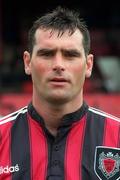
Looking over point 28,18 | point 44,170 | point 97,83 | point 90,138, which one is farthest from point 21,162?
point 28,18

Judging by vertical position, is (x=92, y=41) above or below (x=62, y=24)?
above

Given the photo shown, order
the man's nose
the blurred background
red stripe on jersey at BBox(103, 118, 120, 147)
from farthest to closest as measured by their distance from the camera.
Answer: the blurred background, red stripe on jersey at BBox(103, 118, 120, 147), the man's nose

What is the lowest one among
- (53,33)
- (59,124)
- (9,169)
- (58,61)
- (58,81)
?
(9,169)

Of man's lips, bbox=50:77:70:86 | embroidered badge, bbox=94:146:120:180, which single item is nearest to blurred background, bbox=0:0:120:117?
embroidered badge, bbox=94:146:120:180

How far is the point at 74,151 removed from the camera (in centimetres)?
363

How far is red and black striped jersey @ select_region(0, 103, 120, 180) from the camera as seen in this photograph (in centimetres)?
357

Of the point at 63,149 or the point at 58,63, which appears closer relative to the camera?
the point at 58,63

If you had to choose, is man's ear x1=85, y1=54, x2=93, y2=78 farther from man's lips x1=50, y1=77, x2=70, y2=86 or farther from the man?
man's lips x1=50, y1=77, x2=70, y2=86

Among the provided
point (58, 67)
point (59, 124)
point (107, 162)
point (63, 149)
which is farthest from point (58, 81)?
point (107, 162)

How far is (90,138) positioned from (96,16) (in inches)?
371

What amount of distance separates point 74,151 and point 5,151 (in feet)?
1.19

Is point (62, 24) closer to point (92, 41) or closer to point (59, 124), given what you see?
point (59, 124)

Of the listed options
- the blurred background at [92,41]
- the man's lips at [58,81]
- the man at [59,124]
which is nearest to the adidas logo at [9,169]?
the man at [59,124]

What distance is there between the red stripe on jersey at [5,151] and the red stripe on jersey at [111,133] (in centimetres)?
51
